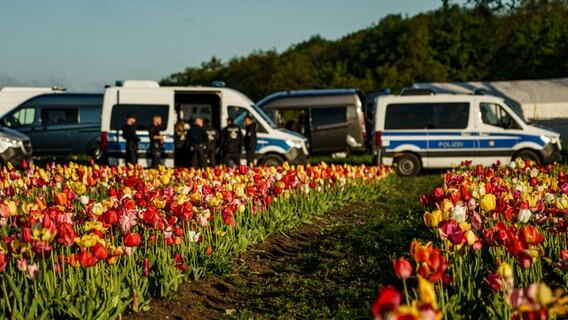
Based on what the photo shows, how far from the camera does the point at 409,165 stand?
24.4 meters

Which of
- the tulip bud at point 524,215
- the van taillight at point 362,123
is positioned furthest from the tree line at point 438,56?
the tulip bud at point 524,215

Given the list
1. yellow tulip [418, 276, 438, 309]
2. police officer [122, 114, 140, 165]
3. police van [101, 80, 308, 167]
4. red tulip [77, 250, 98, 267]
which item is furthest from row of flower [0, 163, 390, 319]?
police van [101, 80, 308, 167]

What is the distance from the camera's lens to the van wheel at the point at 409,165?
2436 cm

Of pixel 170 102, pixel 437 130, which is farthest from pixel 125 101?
pixel 437 130

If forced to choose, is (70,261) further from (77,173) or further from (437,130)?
(437,130)

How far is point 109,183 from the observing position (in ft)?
43.2

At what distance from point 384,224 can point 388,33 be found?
75.1m

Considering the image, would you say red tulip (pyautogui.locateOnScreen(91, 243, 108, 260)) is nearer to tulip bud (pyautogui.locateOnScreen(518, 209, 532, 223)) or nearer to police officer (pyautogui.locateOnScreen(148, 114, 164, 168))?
tulip bud (pyautogui.locateOnScreen(518, 209, 532, 223))

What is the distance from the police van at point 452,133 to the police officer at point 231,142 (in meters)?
4.89

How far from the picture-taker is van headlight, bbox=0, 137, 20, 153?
856 inches

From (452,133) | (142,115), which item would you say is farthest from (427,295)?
(452,133)

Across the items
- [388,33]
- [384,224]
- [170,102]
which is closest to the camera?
[384,224]

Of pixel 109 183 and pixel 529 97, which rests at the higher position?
pixel 529 97

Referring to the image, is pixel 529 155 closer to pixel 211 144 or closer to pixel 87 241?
pixel 211 144
